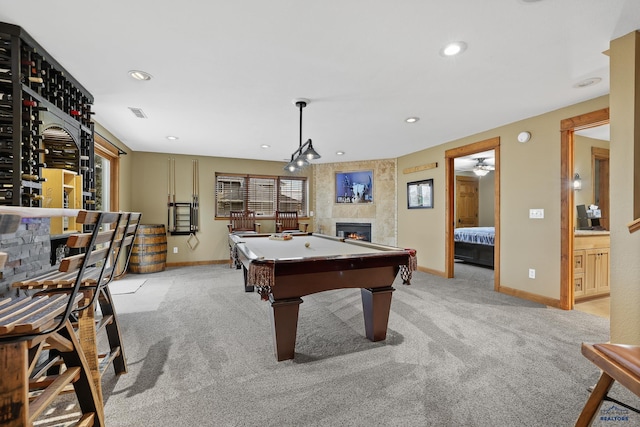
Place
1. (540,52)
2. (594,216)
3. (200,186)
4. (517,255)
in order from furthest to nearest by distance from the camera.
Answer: (200,186)
(594,216)
(517,255)
(540,52)

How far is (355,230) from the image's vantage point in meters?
6.56

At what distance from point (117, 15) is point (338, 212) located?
526 centimetres

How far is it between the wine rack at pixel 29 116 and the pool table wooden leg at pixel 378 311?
8.40ft

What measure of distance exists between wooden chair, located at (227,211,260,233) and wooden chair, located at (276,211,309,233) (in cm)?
50

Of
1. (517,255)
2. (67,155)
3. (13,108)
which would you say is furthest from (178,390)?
(517,255)

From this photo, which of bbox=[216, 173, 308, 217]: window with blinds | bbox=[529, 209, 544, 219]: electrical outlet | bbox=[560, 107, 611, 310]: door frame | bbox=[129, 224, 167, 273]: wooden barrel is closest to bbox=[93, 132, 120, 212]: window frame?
bbox=[129, 224, 167, 273]: wooden barrel

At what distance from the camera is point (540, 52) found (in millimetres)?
2168

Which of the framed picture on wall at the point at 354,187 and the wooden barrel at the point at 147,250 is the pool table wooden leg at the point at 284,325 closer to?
the wooden barrel at the point at 147,250

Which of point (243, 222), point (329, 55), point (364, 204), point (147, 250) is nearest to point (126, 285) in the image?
point (147, 250)

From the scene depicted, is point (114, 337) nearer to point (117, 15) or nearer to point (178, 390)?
point (178, 390)

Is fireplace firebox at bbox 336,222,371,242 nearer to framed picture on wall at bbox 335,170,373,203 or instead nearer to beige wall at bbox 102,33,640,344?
beige wall at bbox 102,33,640,344

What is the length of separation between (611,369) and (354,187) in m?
5.73

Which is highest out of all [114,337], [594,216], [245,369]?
[594,216]

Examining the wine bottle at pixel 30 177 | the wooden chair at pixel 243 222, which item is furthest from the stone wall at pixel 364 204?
the wine bottle at pixel 30 177
